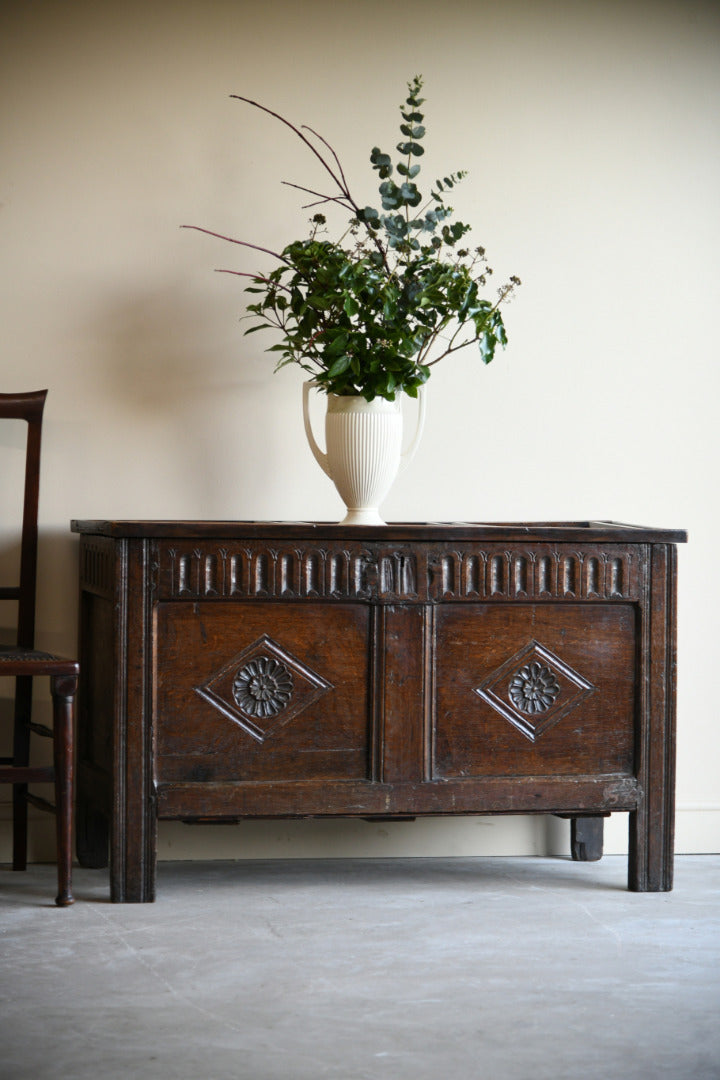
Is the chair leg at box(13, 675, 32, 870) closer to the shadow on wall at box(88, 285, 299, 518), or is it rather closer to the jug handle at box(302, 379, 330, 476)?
the shadow on wall at box(88, 285, 299, 518)

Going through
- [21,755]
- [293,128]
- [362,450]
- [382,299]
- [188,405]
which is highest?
[293,128]

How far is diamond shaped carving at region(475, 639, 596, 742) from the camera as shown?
2.77 meters

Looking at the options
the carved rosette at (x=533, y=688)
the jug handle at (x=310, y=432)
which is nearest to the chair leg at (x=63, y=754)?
the jug handle at (x=310, y=432)

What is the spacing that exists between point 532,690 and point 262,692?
0.63 metres

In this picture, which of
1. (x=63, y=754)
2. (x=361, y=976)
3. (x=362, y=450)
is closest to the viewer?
(x=361, y=976)

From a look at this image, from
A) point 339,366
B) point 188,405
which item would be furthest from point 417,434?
point 188,405

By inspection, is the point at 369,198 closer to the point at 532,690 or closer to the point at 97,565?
the point at 97,565

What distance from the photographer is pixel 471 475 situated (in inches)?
129

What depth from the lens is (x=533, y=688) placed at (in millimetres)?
2779

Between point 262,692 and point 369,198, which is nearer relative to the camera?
point 262,692

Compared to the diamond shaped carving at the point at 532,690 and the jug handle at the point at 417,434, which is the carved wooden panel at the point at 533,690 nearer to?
the diamond shaped carving at the point at 532,690

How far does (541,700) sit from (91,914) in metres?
1.11

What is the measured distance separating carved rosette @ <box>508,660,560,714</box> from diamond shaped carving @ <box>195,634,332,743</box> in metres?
0.47

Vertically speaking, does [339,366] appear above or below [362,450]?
above
